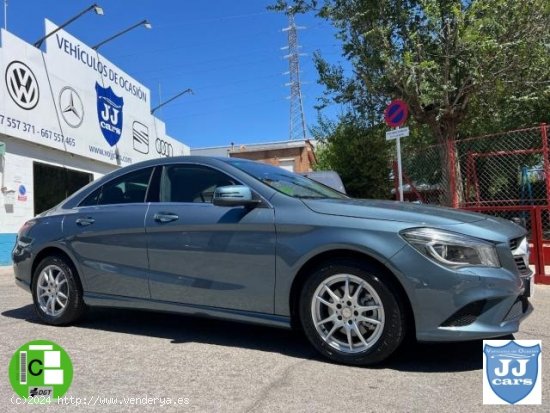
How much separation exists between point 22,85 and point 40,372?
37.8ft

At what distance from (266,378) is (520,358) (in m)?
1.66

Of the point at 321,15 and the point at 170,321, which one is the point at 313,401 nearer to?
the point at 170,321

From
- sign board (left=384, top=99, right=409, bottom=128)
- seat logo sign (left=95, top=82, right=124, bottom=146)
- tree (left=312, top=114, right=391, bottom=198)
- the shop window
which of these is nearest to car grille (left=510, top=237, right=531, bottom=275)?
sign board (left=384, top=99, right=409, bottom=128)

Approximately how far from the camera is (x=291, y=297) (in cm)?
412

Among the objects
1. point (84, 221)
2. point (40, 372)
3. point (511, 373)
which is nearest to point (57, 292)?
point (84, 221)

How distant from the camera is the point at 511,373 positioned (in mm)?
3484

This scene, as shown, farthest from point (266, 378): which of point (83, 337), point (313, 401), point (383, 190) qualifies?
point (383, 190)

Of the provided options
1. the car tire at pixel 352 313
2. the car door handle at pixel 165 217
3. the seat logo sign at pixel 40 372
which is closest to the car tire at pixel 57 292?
the seat logo sign at pixel 40 372

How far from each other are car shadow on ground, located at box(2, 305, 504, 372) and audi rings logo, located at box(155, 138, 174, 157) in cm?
1795

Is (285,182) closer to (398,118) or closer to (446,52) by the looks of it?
(398,118)

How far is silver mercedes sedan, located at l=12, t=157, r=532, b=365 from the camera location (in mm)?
3633

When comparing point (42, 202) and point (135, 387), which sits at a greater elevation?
point (42, 202)

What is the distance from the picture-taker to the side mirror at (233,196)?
13.6ft

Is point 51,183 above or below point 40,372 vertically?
above
